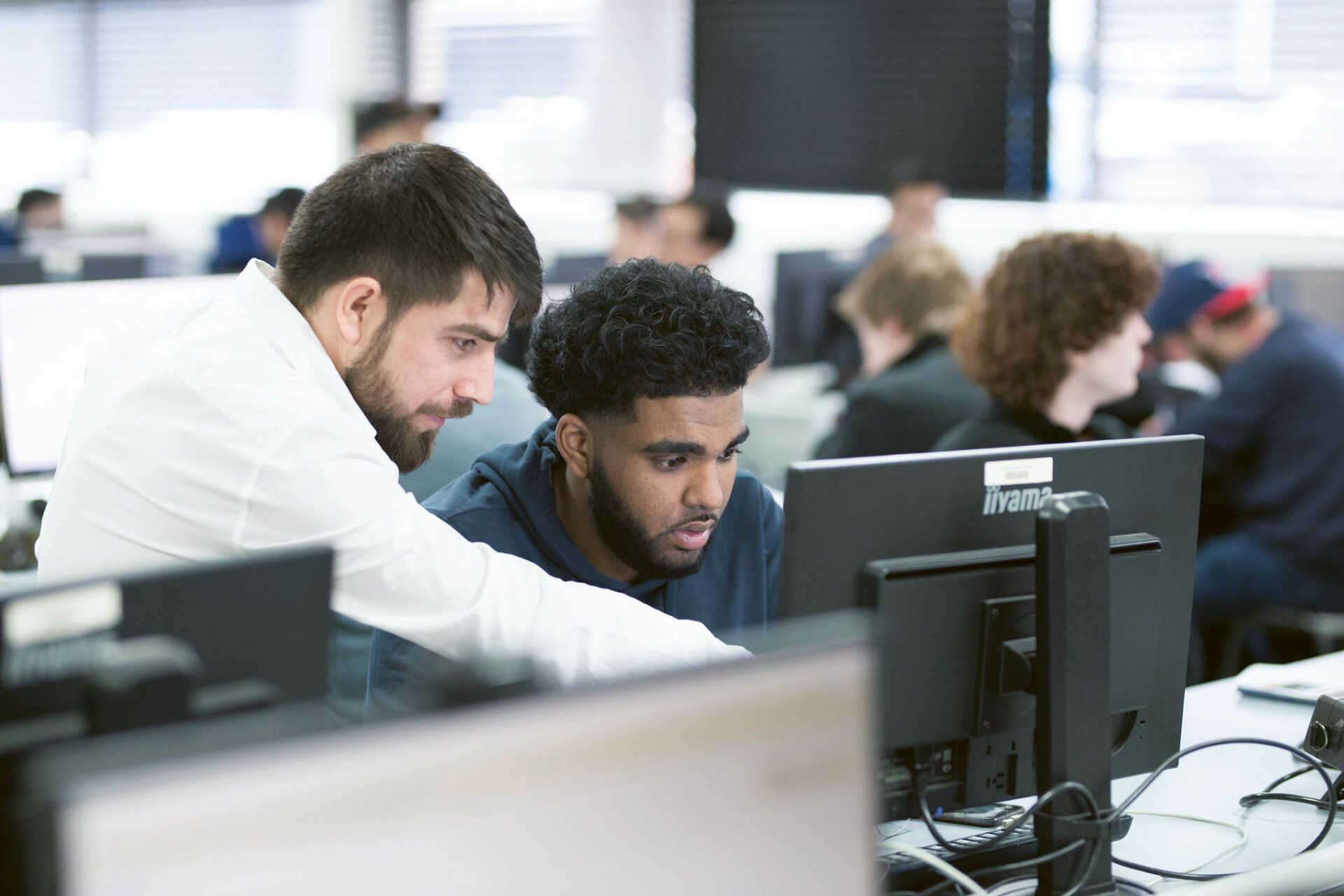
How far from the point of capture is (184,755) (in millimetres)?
608

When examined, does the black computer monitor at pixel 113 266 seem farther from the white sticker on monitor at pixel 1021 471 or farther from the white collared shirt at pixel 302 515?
the white sticker on monitor at pixel 1021 471

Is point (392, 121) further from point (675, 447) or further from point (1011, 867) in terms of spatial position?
point (1011, 867)

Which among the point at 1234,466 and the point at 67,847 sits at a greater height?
the point at 67,847

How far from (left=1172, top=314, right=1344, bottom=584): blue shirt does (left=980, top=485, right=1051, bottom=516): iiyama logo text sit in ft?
7.97

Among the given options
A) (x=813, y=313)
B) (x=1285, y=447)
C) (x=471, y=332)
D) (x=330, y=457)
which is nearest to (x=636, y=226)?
(x=813, y=313)

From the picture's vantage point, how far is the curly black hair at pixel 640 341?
1689mm

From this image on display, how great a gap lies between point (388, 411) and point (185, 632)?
772mm

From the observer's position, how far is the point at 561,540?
1.76 m

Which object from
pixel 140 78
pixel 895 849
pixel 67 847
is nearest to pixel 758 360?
pixel 895 849

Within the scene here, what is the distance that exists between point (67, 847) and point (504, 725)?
19 centimetres

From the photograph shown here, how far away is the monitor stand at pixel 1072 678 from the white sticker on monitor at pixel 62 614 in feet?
2.56

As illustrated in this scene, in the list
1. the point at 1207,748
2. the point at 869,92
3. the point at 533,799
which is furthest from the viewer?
the point at 869,92

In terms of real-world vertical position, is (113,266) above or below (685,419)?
above

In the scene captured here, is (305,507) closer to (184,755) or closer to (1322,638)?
(184,755)
